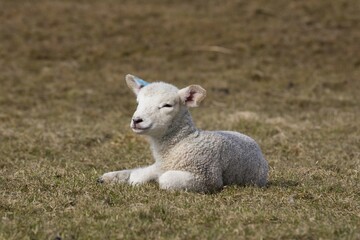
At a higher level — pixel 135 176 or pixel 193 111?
pixel 135 176

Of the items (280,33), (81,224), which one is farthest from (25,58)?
(81,224)

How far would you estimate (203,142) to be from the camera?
7.78 meters

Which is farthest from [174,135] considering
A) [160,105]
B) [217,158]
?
[217,158]

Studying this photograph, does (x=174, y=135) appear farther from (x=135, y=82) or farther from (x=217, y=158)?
(x=135, y=82)

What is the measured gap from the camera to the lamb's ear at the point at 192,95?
777 cm

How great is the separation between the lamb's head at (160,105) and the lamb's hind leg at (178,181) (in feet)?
1.65

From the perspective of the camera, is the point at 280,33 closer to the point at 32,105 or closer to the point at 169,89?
the point at 32,105

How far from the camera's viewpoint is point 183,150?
770 centimetres

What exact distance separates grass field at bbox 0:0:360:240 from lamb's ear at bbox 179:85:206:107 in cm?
97

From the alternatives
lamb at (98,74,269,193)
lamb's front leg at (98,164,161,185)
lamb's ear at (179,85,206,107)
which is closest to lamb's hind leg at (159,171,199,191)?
lamb at (98,74,269,193)

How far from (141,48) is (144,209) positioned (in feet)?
60.2

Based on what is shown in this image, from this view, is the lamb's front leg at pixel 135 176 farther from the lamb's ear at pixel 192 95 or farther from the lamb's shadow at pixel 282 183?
the lamb's shadow at pixel 282 183

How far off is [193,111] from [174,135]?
914 cm

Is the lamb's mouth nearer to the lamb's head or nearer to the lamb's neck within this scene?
the lamb's head
